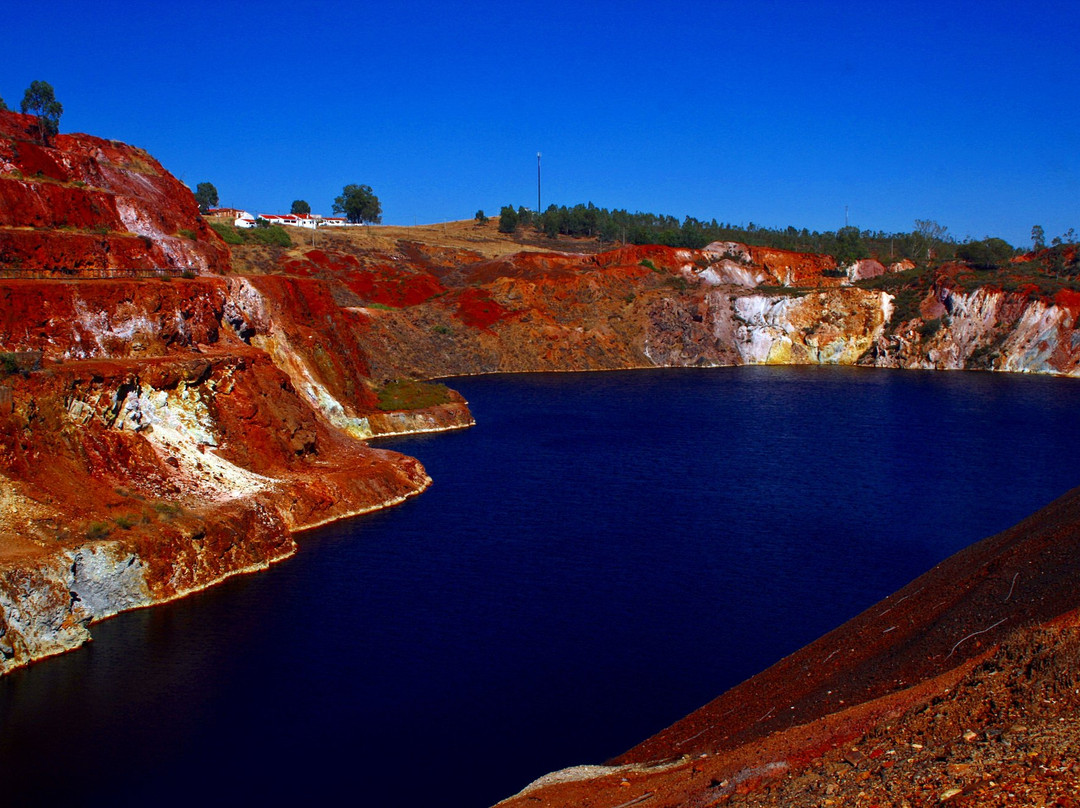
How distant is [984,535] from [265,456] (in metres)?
36.6

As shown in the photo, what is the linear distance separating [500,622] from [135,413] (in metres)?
21.8

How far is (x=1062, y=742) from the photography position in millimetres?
14922

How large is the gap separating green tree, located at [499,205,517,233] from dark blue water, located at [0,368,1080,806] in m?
131

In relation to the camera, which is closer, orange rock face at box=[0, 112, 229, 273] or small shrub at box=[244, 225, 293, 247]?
orange rock face at box=[0, 112, 229, 273]

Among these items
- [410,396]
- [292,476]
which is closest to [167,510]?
[292,476]

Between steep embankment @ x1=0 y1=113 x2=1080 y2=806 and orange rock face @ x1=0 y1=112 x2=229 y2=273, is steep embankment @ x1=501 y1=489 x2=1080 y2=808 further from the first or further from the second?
orange rock face @ x1=0 y1=112 x2=229 y2=273

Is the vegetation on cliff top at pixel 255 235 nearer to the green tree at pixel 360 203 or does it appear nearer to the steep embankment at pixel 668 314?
the steep embankment at pixel 668 314

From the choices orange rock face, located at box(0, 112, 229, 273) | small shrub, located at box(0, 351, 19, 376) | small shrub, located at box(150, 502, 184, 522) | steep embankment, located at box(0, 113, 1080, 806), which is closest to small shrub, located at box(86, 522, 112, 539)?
steep embankment, located at box(0, 113, 1080, 806)

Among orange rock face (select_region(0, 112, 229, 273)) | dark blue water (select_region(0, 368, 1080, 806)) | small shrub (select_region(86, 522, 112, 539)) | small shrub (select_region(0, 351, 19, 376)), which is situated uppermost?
orange rock face (select_region(0, 112, 229, 273))

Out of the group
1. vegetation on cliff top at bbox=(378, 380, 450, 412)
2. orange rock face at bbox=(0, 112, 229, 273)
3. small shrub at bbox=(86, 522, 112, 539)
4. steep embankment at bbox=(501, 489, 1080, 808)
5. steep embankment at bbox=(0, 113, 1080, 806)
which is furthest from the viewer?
vegetation on cliff top at bbox=(378, 380, 450, 412)

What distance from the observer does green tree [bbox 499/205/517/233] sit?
7550 inches

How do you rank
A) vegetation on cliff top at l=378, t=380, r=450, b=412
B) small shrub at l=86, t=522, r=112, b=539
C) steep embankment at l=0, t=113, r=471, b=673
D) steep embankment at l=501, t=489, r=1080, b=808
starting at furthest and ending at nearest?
vegetation on cliff top at l=378, t=380, r=450, b=412, small shrub at l=86, t=522, r=112, b=539, steep embankment at l=0, t=113, r=471, b=673, steep embankment at l=501, t=489, r=1080, b=808

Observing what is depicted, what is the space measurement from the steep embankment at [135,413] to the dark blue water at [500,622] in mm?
2122

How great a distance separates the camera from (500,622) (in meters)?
34.2
